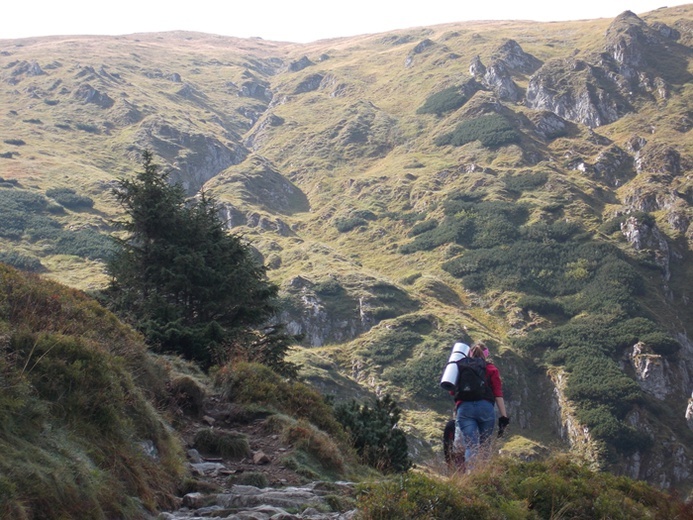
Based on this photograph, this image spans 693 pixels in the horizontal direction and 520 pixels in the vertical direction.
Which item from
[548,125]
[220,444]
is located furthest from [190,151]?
[220,444]

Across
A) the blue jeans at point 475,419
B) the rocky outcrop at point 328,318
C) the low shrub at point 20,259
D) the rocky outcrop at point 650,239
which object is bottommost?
the rocky outcrop at point 328,318

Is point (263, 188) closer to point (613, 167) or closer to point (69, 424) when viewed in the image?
point (613, 167)

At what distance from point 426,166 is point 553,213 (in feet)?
132

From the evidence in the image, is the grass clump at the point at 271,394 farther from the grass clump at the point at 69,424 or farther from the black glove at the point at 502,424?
the black glove at the point at 502,424

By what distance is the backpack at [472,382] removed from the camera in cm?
1031

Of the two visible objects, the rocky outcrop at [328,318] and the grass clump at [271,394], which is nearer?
the grass clump at [271,394]

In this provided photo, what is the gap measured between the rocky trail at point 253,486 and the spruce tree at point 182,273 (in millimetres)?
6120

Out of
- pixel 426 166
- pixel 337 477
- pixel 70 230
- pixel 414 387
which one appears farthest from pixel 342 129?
pixel 337 477

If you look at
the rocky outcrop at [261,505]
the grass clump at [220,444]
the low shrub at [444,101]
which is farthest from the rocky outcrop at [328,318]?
the low shrub at [444,101]

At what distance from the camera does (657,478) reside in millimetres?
74250

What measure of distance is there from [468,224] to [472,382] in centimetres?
12234

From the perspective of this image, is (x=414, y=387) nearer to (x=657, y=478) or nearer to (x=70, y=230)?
(x=657, y=478)

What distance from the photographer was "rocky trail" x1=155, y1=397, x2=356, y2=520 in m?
7.74

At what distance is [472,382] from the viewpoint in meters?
10.4
